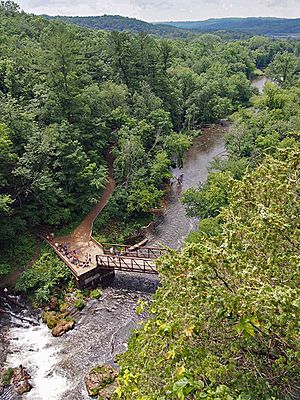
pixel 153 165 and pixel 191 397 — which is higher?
pixel 191 397

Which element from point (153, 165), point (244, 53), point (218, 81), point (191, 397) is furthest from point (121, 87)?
point (244, 53)

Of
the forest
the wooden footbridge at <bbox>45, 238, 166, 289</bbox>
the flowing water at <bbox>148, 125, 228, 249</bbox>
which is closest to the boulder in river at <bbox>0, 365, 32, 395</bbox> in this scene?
the forest

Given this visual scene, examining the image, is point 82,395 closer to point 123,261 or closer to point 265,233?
point 123,261

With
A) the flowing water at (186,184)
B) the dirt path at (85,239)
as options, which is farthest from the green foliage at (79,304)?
the flowing water at (186,184)

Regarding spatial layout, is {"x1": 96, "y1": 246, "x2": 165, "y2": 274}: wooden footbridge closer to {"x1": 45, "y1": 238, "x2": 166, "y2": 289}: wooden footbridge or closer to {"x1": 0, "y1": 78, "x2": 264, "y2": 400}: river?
{"x1": 45, "y1": 238, "x2": 166, "y2": 289}: wooden footbridge

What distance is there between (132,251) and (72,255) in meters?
4.36

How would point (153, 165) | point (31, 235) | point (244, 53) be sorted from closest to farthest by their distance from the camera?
point (31, 235)
point (153, 165)
point (244, 53)

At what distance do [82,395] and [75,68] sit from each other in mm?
24464

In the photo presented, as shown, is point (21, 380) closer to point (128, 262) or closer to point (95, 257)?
point (95, 257)

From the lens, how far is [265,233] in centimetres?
823

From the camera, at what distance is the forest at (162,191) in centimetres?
657

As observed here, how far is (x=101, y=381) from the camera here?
16.8 m

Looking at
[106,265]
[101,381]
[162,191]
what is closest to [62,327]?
[101,381]

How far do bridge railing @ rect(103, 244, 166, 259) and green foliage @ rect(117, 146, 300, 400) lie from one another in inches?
577
